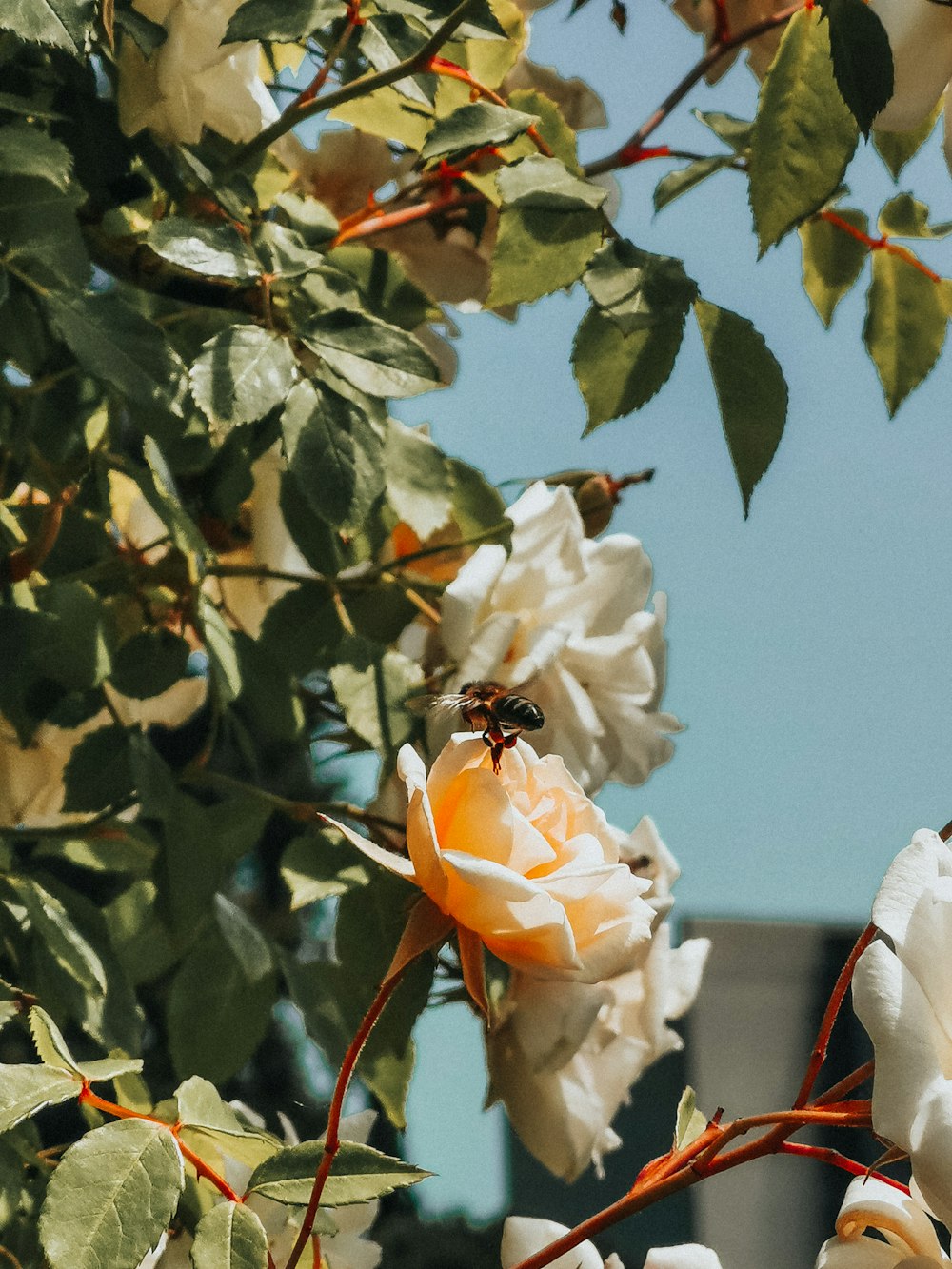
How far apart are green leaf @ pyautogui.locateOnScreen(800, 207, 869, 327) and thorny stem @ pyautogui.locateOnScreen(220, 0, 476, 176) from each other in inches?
7.4

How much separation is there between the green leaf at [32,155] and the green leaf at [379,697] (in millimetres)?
170

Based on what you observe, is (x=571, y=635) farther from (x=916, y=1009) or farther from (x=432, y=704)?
(x=916, y=1009)

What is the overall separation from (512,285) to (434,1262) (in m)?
1.73

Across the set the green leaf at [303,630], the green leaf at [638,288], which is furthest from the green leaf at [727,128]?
the green leaf at [303,630]

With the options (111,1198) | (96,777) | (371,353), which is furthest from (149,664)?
(111,1198)

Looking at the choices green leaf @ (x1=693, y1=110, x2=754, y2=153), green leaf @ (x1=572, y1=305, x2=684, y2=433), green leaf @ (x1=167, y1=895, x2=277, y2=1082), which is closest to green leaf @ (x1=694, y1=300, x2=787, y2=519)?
green leaf @ (x1=572, y1=305, x2=684, y2=433)

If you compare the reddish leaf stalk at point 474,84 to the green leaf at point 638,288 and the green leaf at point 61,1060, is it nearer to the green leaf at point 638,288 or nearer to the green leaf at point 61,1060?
the green leaf at point 638,288

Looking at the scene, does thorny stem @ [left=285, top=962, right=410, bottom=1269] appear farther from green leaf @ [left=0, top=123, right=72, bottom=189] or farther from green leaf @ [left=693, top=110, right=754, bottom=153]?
green leaf @ [left=693, top=110, right=754, bottom=153]

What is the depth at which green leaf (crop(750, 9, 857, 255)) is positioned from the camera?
34 cm

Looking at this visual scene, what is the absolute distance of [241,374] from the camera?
0.38 meters

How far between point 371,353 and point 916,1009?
253 mm

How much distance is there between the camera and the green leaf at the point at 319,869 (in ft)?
1.35

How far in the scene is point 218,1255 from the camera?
24cm

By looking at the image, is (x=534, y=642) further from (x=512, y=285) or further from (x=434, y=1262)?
(x=434, y=1262)
